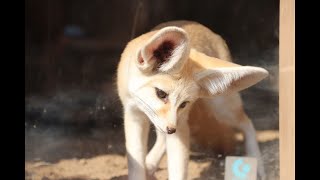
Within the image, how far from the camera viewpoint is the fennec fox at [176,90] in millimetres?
981

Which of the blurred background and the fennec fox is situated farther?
the blurred background

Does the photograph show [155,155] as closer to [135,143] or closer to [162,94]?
[135,143]

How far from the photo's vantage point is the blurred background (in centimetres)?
109

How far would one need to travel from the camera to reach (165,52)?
3.23ft

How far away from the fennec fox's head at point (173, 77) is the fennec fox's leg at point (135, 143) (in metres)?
0.06

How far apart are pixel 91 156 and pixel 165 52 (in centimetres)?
28

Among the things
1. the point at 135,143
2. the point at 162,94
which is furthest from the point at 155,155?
the point at 162,94

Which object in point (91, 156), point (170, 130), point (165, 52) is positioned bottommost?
point (91, 156)

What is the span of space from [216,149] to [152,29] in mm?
269

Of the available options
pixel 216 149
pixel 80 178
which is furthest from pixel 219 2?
pixel 80 178

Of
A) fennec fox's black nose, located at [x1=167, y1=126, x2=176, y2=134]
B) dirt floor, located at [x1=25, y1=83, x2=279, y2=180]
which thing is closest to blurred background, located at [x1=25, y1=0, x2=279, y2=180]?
dirt floor, located at [x1=25, y1=83, x2=279, y2=180]

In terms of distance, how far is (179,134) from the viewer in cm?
106

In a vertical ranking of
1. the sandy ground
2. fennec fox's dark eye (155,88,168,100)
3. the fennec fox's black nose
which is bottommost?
the sandy ground

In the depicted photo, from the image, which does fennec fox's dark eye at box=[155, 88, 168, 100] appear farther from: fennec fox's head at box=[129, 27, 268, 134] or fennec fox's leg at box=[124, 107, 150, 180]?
fennec fox's leg at box=[124, 107, 150, 180]
